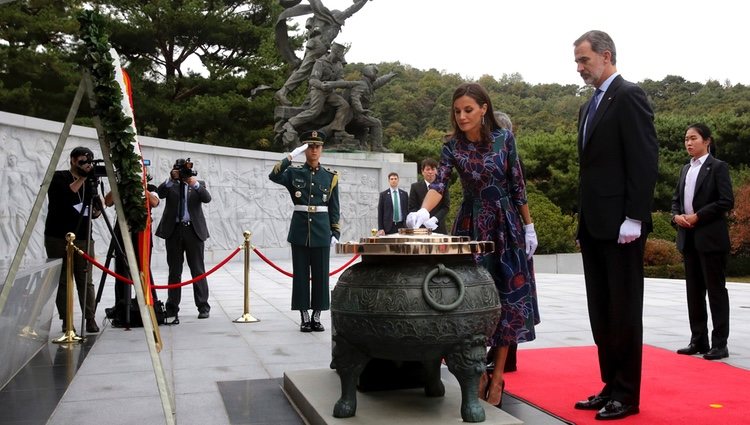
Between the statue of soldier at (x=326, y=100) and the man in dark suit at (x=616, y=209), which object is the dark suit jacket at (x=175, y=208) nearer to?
the man in dark suit at (x=616, y=209)

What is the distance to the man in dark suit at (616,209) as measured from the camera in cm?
375

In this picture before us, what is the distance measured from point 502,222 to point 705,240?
243 cm

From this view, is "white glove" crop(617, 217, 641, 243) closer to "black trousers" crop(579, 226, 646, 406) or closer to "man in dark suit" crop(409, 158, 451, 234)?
"black trousers" crop(579, 226, 646, 406)

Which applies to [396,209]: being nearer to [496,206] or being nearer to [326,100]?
[496,206]

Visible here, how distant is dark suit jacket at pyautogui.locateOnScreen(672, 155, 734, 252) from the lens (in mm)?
5590

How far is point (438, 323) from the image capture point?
3273mm

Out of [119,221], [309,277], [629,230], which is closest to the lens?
[119,221]

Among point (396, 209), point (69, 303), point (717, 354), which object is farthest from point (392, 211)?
point (717, 354)

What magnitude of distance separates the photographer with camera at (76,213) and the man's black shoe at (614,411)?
4827 mm

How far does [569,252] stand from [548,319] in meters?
10.5

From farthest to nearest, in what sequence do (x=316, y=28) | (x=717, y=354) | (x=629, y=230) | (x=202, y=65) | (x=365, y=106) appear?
(x=202, y=65), (x=365, y=106), (x=316, y=28), (x=717, y=354), (x=629, y=230)

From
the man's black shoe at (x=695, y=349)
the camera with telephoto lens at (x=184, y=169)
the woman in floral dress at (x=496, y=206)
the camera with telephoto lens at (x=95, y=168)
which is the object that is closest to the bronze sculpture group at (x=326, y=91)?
the camera with telephoto lens at (x=184, y=169)

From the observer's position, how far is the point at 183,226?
25.7 feet

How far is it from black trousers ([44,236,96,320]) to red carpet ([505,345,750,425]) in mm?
4077
